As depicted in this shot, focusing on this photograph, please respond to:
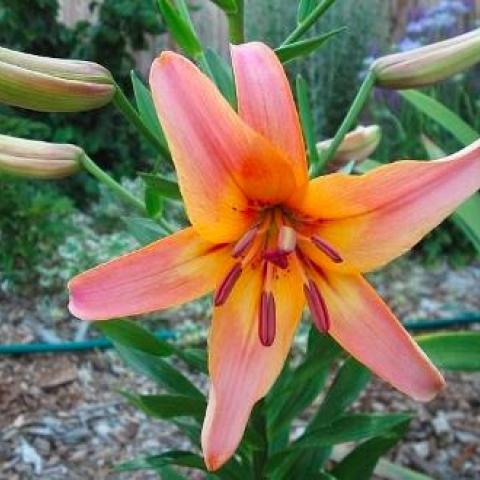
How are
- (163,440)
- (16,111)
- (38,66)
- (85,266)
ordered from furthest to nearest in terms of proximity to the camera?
(16,111) → (85,266) → (163,440) → (38,66)

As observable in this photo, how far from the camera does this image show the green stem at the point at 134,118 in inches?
37.2

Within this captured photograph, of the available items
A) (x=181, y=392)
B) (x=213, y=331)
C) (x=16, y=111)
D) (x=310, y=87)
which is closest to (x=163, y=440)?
(x=181, y=392)

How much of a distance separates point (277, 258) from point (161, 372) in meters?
0.51

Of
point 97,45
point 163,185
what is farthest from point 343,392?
point 97,45

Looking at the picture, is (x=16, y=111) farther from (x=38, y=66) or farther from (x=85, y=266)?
(x=38, y=66)

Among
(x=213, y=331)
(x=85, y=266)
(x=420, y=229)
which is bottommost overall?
(x=85, y=266)

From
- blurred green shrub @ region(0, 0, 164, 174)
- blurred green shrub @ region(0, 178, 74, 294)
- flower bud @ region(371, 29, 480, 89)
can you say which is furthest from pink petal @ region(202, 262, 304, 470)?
blurred green shrub @ region(0, 0, 164, 174)

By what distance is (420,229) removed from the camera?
819mm

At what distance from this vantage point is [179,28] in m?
0.99

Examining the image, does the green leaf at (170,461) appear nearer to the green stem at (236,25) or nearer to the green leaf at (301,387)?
the green leaf at (301,387)

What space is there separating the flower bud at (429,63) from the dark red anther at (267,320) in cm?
27

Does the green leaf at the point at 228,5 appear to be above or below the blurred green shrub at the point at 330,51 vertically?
above

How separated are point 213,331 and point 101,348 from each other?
1.65 metres

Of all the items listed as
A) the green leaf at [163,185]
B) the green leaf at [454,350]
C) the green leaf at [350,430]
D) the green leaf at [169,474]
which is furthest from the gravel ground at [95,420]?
the green leaf at [163,185]
